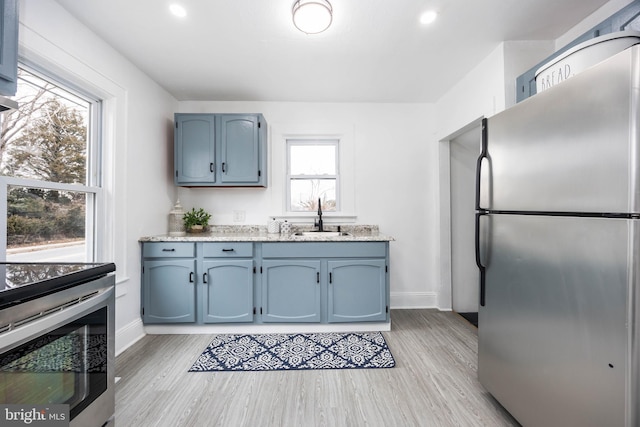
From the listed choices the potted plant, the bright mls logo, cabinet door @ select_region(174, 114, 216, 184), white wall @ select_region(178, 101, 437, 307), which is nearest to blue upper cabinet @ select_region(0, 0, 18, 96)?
the bright mls logo

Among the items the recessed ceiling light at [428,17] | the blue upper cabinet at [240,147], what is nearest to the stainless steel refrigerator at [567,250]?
the recessed ceiling light at [428,17]

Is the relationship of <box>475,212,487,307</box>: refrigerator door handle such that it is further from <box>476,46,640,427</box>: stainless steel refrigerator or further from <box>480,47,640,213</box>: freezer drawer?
<box>480,47,640,213</box>: freezer drawer

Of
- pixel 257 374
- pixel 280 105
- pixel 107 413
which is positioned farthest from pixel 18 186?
pixel 280 105

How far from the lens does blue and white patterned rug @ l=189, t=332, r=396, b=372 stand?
2.09 m

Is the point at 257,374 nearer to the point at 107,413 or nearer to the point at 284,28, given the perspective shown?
the point at 107,413

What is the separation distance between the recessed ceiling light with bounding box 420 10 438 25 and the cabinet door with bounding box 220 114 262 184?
1767 millimetres

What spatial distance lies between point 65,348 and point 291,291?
174 centimetres

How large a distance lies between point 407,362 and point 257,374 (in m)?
1.13

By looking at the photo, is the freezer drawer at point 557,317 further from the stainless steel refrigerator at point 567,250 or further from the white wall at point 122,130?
the white wall at point 122,130

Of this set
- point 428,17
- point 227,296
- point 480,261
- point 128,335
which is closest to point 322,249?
point 227,296

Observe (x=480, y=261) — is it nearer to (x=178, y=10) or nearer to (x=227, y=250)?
(x=227, y=250)

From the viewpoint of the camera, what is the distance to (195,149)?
116 inches

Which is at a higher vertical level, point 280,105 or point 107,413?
point 280,105

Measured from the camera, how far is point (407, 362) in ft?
7.02
